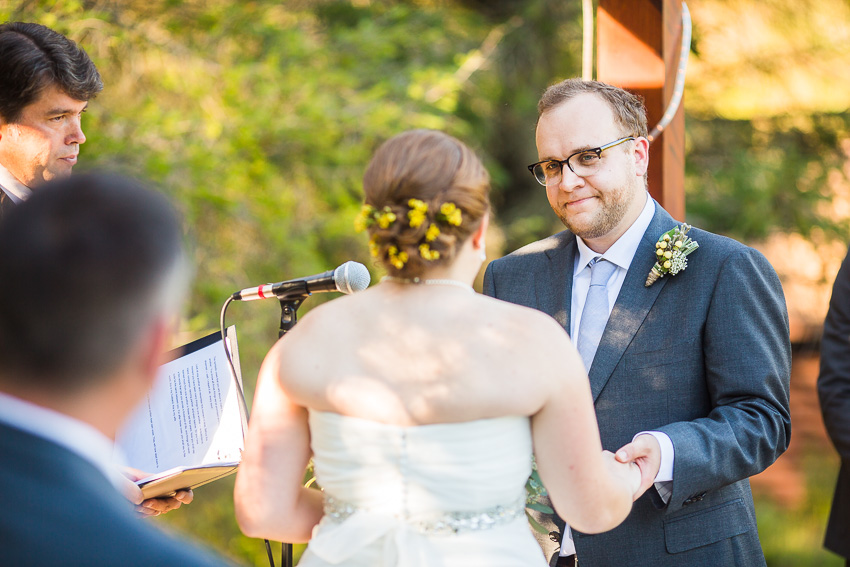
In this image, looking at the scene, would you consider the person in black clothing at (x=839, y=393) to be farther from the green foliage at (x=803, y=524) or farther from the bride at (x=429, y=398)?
the green foliage at (x=803, y=524)

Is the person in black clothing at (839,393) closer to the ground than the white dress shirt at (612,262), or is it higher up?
closer to the ground

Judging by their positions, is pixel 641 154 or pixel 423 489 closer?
pixel 423 489

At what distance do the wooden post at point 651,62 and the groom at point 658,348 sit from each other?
0.36 metres

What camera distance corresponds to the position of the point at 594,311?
8.42ft

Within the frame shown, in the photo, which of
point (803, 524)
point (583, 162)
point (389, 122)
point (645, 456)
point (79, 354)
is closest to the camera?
point (79, 354)

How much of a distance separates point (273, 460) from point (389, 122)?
537cm

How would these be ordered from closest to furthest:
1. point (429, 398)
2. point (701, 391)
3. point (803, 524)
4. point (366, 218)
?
point (429, 398)
point (366, 218)
point (701, 391)
point (803, 524)

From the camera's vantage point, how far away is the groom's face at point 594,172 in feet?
8.45

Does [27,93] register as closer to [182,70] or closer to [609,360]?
[609,360]

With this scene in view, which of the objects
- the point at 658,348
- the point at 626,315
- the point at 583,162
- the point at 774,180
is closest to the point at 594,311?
the point at 626,315

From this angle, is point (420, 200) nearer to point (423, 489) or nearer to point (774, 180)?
point (423, 489)

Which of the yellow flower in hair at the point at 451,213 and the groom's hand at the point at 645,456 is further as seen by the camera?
the groom's hand at the point at 645,456

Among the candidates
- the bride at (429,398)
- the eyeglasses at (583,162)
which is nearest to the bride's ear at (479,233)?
the bride at (429,398)

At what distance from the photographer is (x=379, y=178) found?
5.23 feet
